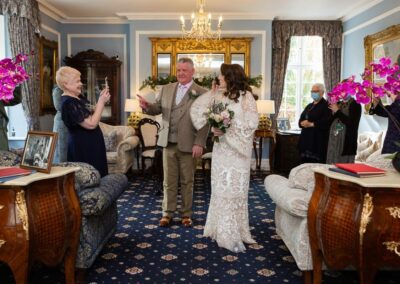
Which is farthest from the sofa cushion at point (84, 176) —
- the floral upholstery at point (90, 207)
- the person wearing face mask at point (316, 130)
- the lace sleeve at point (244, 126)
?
the person wearing face mask at point (316, 130)

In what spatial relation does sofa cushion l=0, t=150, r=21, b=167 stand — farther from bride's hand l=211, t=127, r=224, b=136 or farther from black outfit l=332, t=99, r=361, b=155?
black outfit l=332, t=99, r=361, b=155

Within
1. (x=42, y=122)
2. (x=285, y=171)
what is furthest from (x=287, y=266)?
(x=42, y=122)

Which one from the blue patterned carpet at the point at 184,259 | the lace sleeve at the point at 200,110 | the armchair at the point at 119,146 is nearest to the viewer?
the blue patterned carpet at the point at 184,259

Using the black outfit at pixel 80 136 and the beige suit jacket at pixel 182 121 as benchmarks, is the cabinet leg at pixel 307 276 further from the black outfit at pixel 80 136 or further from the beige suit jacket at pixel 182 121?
the black outfit at pixel 80 136

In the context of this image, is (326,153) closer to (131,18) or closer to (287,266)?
(287,266)

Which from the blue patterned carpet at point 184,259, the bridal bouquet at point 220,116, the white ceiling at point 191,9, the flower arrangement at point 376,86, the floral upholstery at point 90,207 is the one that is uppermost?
the white ceiling at point 191,9

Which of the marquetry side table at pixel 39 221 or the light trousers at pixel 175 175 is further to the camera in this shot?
the light trousers at pixel 175 175

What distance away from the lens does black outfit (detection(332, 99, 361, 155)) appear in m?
4.35

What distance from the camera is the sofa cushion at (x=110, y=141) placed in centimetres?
652

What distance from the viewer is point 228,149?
3.27 meters

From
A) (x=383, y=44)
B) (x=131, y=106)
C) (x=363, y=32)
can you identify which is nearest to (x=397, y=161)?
(x=383, y=44)

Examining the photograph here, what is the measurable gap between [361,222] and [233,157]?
138cm

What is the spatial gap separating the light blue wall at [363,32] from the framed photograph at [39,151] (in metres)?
5.00

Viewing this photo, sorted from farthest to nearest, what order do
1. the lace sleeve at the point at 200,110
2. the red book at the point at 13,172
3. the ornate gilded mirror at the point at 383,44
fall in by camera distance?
the ornate gilded mirror at the point at 383,44 < the lace sleeve at the point at 200,110 < the red book at the point at 13,172
